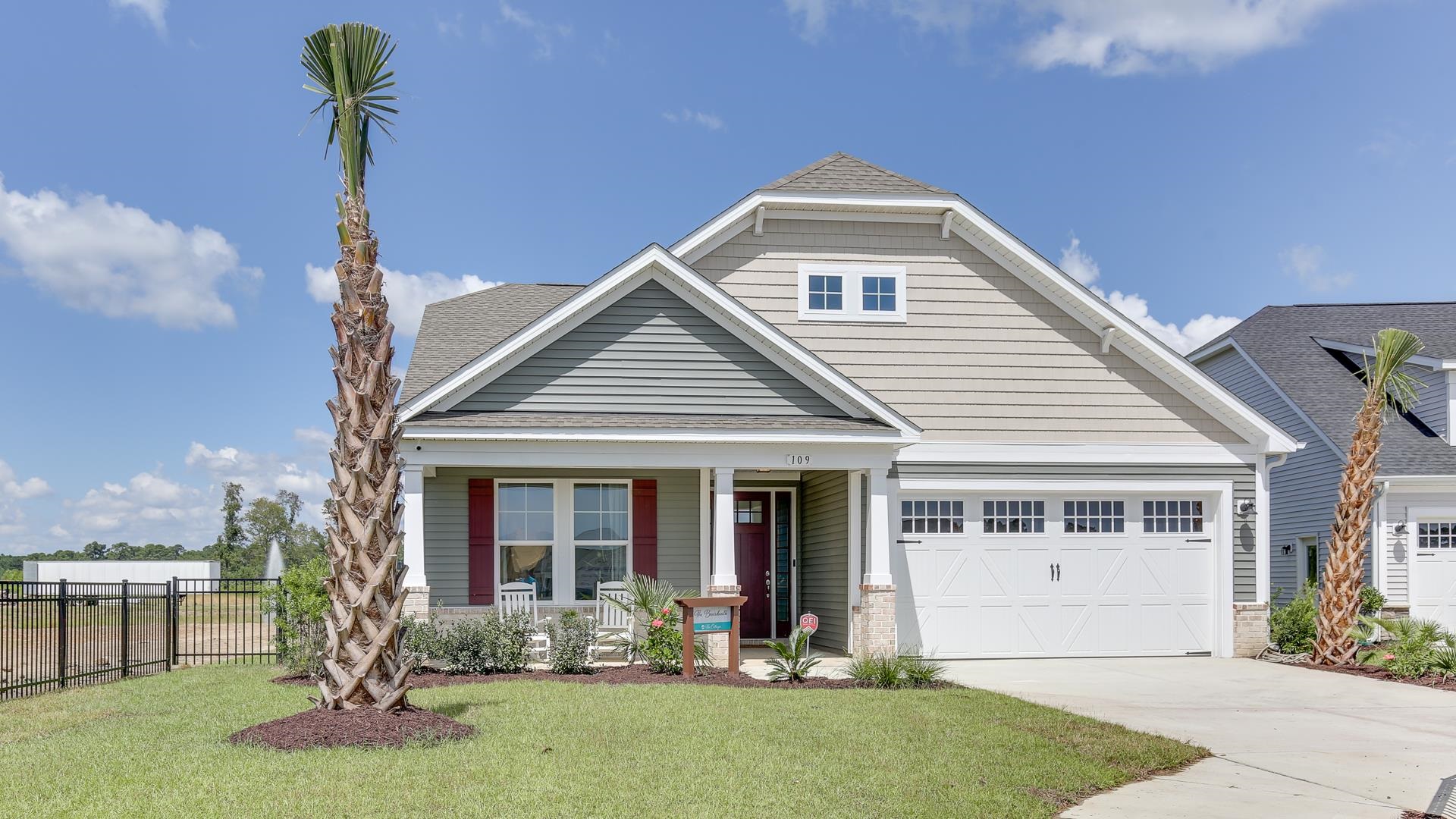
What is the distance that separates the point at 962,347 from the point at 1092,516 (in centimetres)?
300

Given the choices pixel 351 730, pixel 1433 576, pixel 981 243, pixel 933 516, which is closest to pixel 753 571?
pixel 933 516

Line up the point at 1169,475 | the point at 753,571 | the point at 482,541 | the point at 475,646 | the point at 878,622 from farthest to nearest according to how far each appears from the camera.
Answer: the point at 753,571 → the point at 1169,475 → the point at 482,541 → the point at 878,622 → the point at 475,646

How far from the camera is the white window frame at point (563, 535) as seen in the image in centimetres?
1591

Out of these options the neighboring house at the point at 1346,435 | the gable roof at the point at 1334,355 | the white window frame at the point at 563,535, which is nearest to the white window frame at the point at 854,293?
the white window frame at the point at 563,535

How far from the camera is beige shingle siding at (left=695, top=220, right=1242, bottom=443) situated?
1652 centimetres

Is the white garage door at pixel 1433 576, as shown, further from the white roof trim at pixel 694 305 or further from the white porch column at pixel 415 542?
the white porch column at pixel 415 542

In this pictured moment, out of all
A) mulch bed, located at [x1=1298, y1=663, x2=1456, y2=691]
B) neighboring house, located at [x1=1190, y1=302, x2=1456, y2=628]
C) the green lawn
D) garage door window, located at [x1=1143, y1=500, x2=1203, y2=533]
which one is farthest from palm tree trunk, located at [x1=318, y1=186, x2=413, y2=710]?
neighboring house, located at [x1=1190, y1=302, x2=1456, y2=628]

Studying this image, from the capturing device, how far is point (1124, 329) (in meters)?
16.5

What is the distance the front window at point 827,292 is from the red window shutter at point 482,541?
16.8 feet

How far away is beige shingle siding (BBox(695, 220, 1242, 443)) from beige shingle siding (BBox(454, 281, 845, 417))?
162cm

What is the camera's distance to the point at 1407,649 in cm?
1466

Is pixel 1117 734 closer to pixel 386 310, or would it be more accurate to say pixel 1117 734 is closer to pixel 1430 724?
pixel 1430 724

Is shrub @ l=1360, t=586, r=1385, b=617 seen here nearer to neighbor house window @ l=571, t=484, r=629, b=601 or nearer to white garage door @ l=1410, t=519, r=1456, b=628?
white garage door @ l=1410, t=519, r=1456, b=628

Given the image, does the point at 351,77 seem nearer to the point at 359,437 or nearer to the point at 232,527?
the point at 359,437
